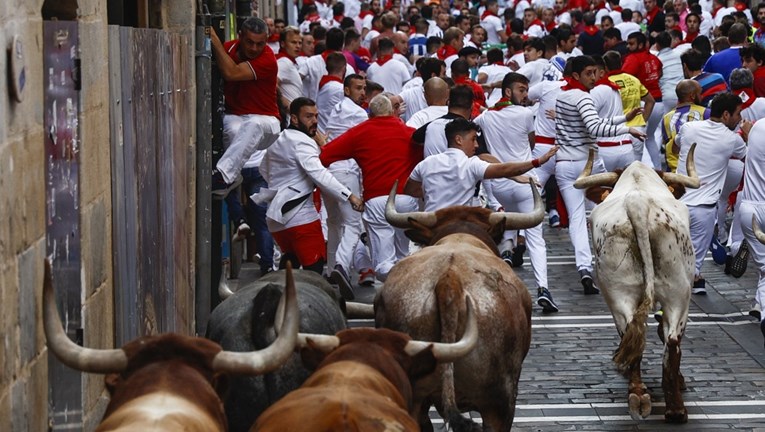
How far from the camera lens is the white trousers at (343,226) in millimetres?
14523

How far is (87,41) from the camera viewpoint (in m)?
7.74

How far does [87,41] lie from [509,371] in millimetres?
3095

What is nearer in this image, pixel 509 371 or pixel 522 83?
pixel 509 371

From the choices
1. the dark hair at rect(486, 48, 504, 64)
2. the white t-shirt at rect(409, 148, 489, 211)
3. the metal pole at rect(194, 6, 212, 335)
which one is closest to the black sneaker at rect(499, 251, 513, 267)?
the white t-shirt at rect(409, 148, 489, 211)

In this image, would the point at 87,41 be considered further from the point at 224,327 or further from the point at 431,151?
the point at 431,151

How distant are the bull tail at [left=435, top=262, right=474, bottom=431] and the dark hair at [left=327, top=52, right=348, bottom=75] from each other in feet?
35.3

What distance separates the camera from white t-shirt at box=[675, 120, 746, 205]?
1413cm

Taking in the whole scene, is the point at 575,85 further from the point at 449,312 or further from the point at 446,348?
the point at 446,348

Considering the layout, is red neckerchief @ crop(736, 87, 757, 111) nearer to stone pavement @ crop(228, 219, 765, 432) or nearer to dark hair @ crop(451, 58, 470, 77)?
stone pavement @ crop(228, 219, 765, 432)

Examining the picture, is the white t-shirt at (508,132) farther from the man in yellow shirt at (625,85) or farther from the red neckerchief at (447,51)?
the red neckerchief at (447,51)

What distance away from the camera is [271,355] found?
573 centimetres

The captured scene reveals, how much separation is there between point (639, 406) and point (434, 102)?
5.69 meters

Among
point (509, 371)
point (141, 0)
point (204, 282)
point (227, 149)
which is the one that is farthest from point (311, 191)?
point (509, 371)

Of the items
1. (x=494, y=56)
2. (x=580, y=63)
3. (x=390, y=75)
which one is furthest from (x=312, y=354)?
(x=494, y=56)
